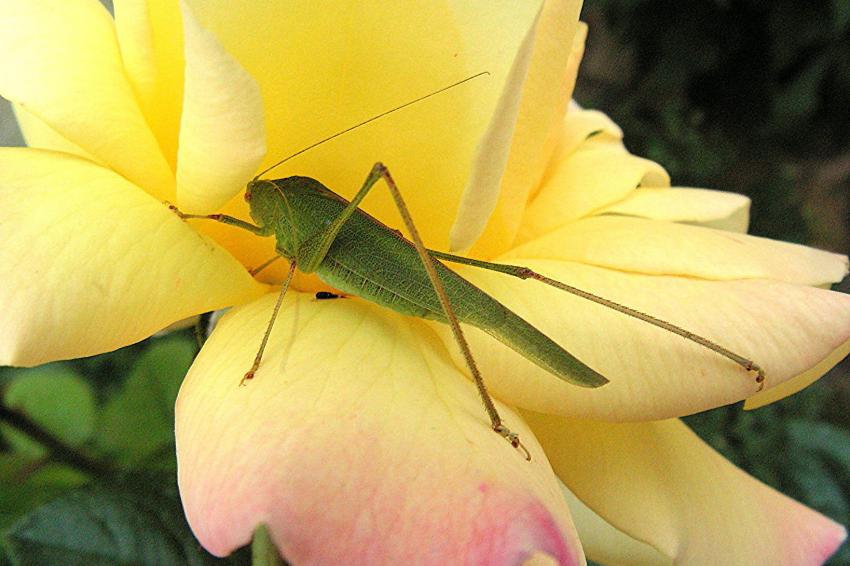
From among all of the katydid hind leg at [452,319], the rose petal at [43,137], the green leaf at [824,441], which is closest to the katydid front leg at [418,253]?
the katydid hind leg at [452,319]

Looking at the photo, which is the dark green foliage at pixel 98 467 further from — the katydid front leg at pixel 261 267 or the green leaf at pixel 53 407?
the katydid front leg at pixel 261 267

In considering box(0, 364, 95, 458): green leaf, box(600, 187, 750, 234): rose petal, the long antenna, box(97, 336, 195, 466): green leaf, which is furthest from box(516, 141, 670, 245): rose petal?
box(0, 364, 95, 458): green leaf

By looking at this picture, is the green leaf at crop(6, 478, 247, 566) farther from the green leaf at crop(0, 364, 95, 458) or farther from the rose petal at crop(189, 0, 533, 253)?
the green leaf at crop(0, 364, 95, 458)

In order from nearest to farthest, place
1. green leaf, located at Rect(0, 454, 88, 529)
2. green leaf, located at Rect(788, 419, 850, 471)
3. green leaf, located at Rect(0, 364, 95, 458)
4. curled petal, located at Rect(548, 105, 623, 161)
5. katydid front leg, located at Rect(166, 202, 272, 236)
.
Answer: katydid front leg, located at Rect(166, 202, 272, 236), curled petal, located at Rect(548, 105, 623, 161), green leaf, located at Rect(0, 454, 88, 529), green leaf, located at Rect(0, 364, 95, 458), green leaf, located at Rect(788, 419, 850, 471)

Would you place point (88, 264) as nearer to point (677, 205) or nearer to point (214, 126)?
point (214, 126)

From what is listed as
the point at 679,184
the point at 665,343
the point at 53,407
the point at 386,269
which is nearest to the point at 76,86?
the point at 386,269

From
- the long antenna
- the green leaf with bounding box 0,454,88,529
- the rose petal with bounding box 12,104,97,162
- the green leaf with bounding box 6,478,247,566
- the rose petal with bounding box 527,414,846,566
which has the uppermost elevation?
the long antenna
